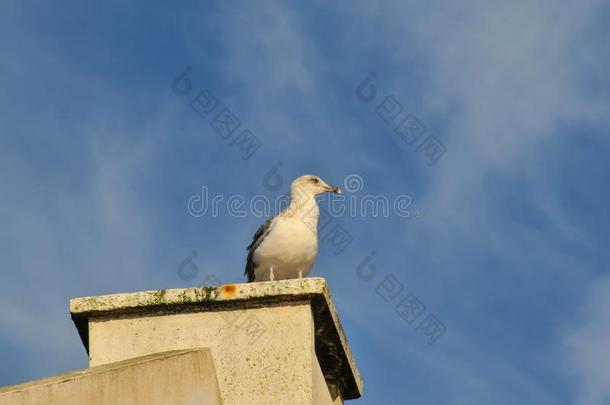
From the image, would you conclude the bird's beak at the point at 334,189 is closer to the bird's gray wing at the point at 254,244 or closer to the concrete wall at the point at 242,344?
the bird's gray wing at the point at 254,244

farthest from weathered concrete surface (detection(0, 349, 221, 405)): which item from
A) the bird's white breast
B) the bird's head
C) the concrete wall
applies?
the bird's head

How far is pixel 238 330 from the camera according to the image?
8.14 meters

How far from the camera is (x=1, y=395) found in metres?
7.25

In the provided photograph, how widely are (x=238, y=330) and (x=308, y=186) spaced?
588 centimetres

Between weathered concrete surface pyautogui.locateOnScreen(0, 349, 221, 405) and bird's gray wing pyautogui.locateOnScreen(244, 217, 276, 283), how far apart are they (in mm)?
5066

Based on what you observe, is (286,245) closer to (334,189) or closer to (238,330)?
(334,189)

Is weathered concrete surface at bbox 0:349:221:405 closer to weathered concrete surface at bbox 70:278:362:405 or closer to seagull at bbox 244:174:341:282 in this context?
weathered concrete surface at bbox 70:278:362:405

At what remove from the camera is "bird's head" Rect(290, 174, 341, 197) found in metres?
13.7

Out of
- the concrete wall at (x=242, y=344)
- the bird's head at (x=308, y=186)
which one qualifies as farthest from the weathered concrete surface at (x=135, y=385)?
the bird's head at (x=308, y=186)

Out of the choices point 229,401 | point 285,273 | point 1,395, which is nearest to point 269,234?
point 285,273

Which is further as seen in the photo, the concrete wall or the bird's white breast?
the bird's white breast

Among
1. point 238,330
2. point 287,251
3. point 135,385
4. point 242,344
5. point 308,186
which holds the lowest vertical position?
point 135,385

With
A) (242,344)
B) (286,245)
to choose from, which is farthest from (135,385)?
(286,245)

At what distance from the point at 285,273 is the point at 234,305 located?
185 inches
